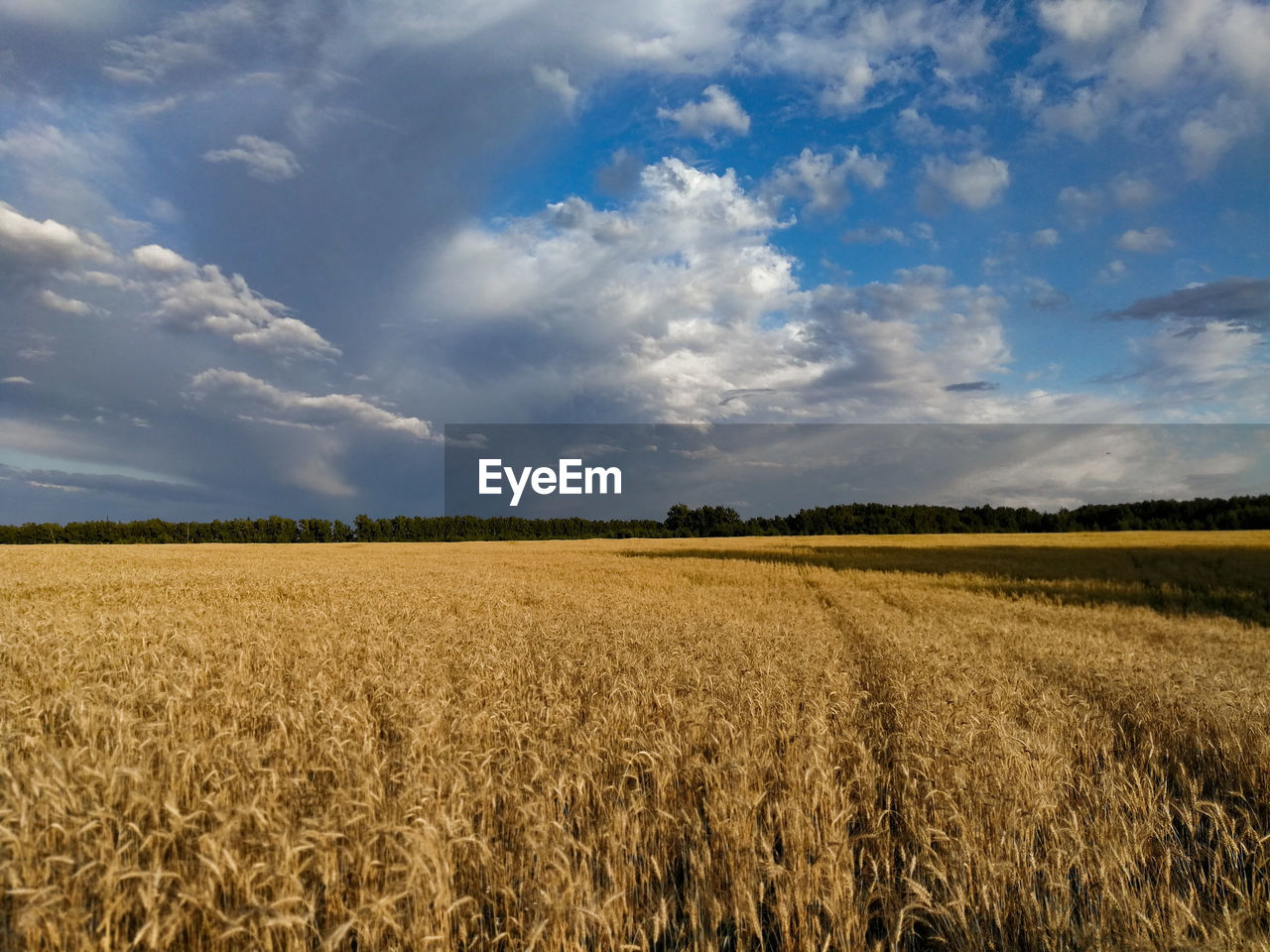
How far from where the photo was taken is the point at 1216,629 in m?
15.8

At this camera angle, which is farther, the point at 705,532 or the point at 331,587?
the point at 705,532

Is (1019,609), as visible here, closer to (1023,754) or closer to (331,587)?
(1023,754)

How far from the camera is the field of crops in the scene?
333 cm

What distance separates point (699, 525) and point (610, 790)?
387 feet

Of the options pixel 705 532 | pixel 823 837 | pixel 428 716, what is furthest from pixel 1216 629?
pixel 705 532

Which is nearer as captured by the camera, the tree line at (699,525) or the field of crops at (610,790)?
the field of crops at (610,790)

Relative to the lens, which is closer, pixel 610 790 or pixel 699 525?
pixel 610 790

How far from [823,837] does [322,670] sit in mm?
6064

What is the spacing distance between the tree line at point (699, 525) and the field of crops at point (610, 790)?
321 feet

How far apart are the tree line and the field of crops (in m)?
97.9

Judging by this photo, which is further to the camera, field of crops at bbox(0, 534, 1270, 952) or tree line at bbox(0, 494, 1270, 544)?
tree line at bbox(0, 494, 1270, 544)

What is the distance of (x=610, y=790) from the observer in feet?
16.4

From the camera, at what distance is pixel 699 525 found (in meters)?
122

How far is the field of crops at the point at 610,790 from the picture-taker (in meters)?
3.33
